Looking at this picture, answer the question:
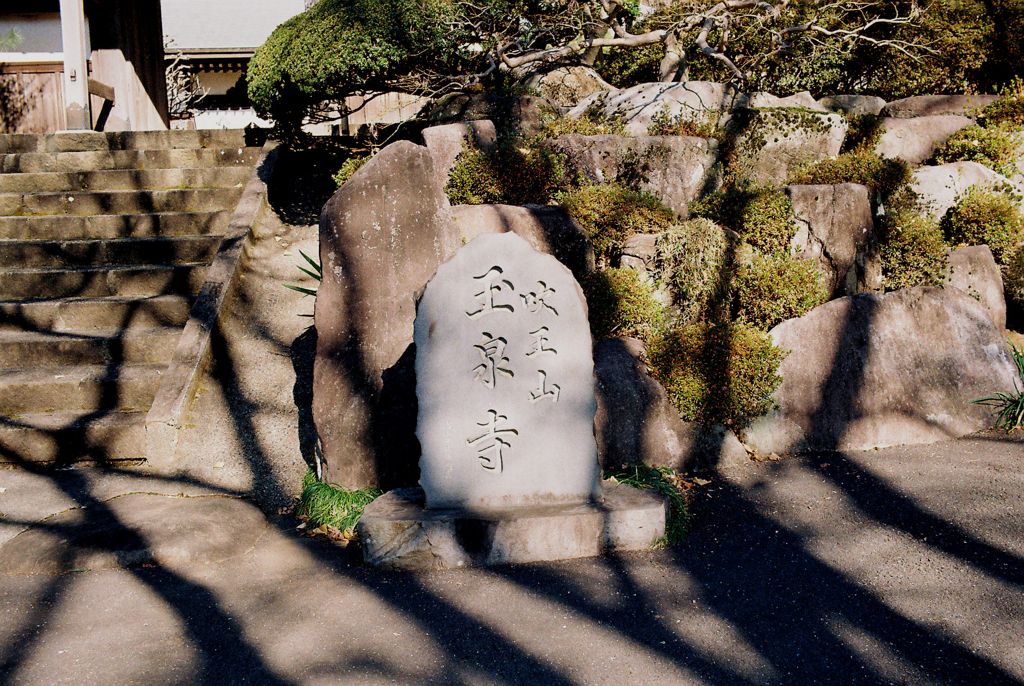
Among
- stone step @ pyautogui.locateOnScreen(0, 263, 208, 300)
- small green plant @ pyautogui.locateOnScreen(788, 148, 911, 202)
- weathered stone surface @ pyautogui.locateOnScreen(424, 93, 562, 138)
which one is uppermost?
weathered stone surface @ pyautogui.locateOnScreen(424, 93, 562, 138)

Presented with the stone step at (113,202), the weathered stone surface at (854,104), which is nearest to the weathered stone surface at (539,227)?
the stone step at (113,202)

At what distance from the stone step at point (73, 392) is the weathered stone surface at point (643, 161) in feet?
14.3

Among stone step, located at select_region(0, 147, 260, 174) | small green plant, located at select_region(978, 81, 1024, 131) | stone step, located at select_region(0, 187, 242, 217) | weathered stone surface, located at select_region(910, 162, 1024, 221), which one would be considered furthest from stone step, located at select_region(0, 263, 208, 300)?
small green plant, located at select_region(978, 81, 1024, 131)

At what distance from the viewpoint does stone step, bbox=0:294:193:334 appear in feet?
22.3

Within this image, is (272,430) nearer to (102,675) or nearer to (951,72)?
(102,675)

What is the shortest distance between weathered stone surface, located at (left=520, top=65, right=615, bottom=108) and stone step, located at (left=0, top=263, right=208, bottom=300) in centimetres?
451

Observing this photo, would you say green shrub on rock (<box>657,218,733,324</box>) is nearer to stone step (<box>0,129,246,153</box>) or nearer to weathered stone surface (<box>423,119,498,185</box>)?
weathered stone surface (<box>423,119,498,185</box>)

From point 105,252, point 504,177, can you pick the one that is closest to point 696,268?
point 504,177

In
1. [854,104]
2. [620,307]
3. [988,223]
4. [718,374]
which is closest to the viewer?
[718,374]

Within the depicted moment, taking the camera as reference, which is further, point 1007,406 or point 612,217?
point 612,217

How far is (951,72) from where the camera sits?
920 centimetres

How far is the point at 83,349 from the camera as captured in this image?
256 inches

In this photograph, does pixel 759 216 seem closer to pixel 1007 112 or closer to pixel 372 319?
pixel 372 319

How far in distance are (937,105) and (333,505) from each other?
27.9 feet
